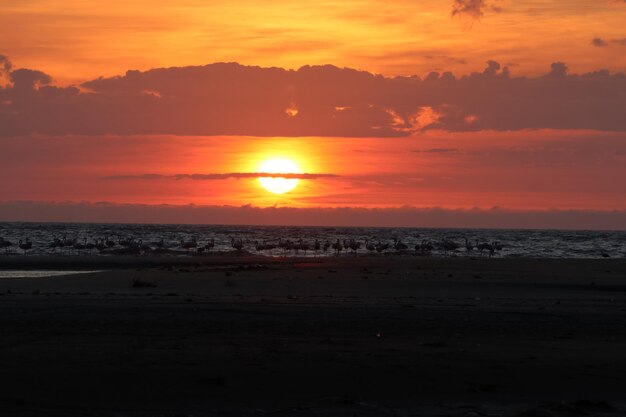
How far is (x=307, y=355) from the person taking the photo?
523 inches

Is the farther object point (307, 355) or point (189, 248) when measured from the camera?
point (189, 248)

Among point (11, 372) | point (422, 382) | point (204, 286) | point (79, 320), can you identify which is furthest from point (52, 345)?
point (204, 286)

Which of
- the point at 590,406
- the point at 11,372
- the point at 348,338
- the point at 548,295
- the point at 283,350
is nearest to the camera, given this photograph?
the point at 590,406

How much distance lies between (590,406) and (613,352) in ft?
11.9

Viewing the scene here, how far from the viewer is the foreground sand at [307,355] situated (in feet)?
35.8

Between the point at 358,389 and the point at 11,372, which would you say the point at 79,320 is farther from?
the point at 358,389

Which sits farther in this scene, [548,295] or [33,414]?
[548,295]

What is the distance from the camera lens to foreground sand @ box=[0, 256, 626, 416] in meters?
10.9

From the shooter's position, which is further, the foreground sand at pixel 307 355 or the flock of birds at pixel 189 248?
the flock of birds at pixel 189 248

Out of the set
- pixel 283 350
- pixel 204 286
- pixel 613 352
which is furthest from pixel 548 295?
pixel 283 350

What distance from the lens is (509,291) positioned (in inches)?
1101

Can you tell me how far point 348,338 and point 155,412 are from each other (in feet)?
18.0

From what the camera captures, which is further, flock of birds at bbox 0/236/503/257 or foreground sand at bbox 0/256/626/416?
flock of birds at bbox 0/236/503/257

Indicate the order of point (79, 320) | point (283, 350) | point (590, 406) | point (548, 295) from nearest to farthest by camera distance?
point (590, 406)
point (283, 350)
point (79, 320)
point (548, 295)
